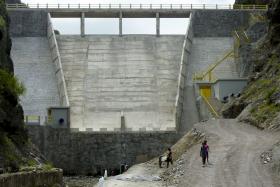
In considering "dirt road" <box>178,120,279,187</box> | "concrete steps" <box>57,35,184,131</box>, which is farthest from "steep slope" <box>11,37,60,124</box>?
"dirt road" <box>178,120,279,187</box>

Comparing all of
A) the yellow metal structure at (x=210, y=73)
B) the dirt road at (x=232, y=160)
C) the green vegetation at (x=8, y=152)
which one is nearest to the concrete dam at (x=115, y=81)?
the yellow metal structure at (x=210, y=73)

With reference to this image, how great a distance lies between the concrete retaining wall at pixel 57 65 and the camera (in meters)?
59.9

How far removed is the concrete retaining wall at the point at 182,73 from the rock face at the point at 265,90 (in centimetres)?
893

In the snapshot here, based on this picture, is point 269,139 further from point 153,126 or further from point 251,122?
point 153,126

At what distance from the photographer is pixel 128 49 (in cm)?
7000

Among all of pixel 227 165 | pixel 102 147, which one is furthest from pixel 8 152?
pixel 102 147

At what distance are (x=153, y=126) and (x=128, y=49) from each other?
1686 cm

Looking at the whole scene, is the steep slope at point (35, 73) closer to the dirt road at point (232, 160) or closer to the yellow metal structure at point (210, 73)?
the yellow metal structure at point (210, 73)

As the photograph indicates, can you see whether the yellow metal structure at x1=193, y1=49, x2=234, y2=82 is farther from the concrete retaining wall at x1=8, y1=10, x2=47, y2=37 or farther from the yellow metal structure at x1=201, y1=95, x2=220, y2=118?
the concrete retaining wall at x1=8, y1=10, x2=47, y2=37

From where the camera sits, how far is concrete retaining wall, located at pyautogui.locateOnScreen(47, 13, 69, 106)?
197ft

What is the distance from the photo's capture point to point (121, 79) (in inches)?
2516

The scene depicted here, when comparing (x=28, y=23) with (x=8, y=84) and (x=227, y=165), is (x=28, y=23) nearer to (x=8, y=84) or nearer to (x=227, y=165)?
(x=8, y=84)

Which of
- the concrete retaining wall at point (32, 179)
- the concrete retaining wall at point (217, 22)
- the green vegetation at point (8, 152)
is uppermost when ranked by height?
the concrete retaining wall at point (217, 22)

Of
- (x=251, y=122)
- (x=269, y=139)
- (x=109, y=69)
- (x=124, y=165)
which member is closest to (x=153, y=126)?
(x=124, y=165)
